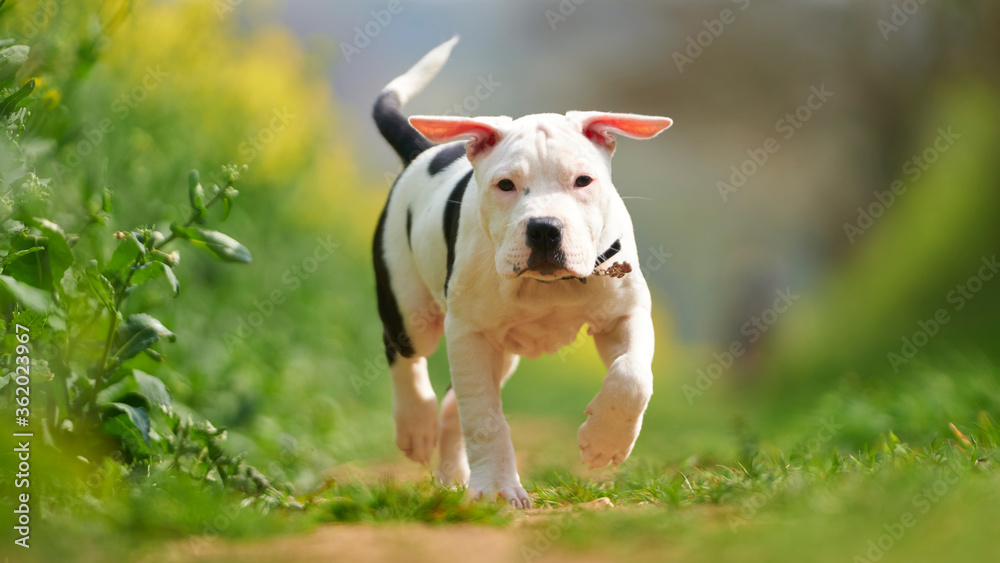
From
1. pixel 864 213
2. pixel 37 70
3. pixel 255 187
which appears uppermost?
pixel 37 70

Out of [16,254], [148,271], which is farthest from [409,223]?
[16,254]

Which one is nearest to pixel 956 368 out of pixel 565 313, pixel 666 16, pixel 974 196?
pixel 974 196

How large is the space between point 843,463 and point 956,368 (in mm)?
3909

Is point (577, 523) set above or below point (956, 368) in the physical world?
above

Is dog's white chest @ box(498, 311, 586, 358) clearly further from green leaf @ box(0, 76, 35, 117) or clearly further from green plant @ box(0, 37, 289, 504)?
green leaf @ box(0, 76, 35, 117)

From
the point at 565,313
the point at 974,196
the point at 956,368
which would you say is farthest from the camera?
the point at 974,196

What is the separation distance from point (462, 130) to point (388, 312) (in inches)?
63.9

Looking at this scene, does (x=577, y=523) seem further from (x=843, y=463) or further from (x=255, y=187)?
(x=255, y=187)

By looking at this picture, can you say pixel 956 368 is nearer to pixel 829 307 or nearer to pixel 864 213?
pixel 829 307

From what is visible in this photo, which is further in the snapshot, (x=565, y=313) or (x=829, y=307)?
(x=829, y=307)

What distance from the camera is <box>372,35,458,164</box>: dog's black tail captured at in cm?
571

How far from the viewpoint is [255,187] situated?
876cm

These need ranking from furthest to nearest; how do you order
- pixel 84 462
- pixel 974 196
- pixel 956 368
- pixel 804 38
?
pixel 804 38 < pixel 974 196 < pixel 956 368 < pixel 84 462

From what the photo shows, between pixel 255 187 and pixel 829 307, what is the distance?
286 inches
